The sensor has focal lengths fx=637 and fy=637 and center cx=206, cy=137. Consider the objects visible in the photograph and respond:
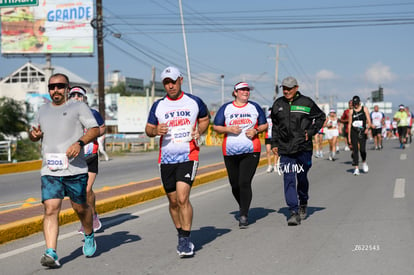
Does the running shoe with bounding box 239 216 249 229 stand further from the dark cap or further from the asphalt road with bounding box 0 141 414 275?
the dark cap

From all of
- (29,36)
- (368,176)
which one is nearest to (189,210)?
(368,176)

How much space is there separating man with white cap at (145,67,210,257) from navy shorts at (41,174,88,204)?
2.79 feet

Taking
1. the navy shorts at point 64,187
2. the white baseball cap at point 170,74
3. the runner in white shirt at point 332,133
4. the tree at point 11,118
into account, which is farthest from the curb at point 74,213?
the tree at point 11,118

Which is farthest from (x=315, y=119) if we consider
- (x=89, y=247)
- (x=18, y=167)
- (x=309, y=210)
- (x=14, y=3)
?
(x=18, y=167)

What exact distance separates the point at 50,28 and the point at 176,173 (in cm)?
5870

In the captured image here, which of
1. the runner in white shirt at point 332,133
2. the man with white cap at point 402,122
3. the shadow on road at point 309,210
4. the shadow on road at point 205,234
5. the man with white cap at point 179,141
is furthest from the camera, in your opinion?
the man with white cap at point 402,122

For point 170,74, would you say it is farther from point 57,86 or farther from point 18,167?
point 18,167

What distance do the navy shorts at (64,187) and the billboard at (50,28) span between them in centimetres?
5532

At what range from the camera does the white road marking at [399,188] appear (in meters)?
11.0

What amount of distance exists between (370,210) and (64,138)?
505 centimetres

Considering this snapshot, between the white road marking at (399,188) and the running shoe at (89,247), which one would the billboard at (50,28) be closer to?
the white road marking at (399,188)

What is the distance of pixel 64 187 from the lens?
19.9 ft

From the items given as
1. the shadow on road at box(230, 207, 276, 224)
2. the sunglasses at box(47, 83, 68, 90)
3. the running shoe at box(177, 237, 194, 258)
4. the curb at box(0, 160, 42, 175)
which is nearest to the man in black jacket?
the shadow on road at box(230, 207, 276, 224)

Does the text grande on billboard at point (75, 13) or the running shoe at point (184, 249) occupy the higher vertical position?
the text grande on billboard at point (75, 13)
